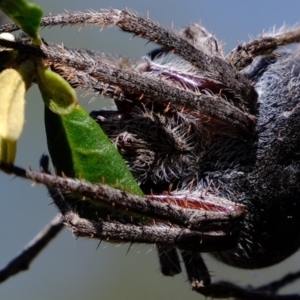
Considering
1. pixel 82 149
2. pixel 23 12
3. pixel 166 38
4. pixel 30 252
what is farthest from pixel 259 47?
pixel 30 252

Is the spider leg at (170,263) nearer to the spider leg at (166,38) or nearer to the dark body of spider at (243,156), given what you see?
the dark body of spider at (243,156)

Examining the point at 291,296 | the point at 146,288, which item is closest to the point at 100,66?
the point at 291,296

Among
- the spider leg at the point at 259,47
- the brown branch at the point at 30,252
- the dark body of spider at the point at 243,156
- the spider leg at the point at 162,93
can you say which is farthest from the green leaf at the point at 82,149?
the brown branch at the point at 30,252

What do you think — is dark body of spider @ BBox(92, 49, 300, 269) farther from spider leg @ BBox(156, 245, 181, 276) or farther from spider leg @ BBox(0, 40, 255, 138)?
spider leg @ BBox(156, 245, 181, 276)

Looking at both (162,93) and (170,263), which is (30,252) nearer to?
(170,263)

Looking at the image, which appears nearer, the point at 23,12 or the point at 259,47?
the point at 23,12

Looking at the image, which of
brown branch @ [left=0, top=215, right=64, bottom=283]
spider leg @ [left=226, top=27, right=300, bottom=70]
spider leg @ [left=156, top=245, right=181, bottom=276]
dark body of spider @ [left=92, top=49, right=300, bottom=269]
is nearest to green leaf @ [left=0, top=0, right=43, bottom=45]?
dark body of spider @ [left=92, top=49, right=300, bottom=269]
